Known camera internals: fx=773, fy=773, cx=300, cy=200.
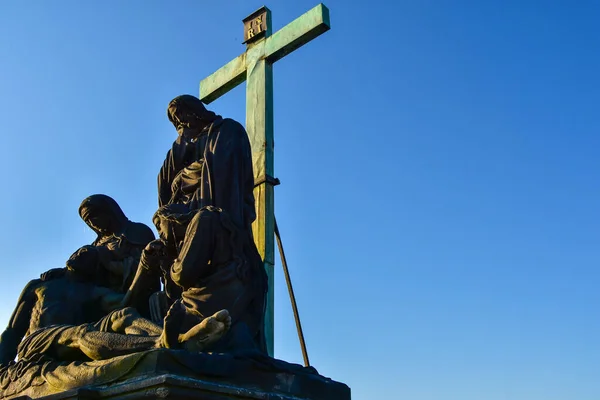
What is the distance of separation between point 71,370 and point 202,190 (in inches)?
62.3

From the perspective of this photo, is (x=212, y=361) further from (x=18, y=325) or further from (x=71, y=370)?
(x=18, y=325)

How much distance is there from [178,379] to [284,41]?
4.49m

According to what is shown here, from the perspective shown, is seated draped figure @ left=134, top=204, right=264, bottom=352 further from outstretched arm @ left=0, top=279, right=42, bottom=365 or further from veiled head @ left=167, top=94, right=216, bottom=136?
outstretched arm @ left=0, top=279, right=42, bottom=365

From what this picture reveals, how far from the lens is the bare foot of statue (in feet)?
14.0

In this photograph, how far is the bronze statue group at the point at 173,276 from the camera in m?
4.61

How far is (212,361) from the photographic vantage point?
4129 millimetres

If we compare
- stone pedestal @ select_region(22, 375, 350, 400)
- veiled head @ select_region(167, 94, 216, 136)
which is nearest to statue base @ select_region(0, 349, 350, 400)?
stone pedestal @ select_region(22, 375, 350, 400)

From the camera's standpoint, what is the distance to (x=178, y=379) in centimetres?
379

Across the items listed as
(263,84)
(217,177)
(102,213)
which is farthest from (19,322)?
(263,84)

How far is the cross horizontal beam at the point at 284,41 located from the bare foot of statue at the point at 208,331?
3.90 meters

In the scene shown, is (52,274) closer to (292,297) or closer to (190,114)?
(190,114)

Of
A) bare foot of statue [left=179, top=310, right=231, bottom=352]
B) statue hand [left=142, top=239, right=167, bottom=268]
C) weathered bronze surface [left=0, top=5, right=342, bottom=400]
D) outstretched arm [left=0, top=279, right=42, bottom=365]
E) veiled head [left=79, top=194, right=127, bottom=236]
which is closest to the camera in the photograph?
weathered bronze surface [left=0, top=5, right=342, bottom=400]

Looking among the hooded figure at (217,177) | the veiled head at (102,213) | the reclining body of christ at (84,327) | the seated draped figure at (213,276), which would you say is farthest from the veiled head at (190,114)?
the reclining body of christ at (84,327)

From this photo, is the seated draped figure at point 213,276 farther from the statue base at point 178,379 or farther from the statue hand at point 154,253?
the statue base at point 178,379
